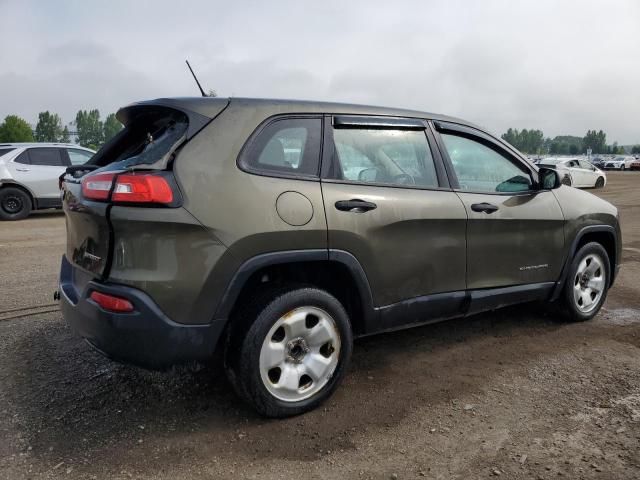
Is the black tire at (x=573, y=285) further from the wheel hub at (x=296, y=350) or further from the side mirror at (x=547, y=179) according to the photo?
the wheel hub at (x=296, y=350)

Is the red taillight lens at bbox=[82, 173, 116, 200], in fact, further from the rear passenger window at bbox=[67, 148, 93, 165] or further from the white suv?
the rear passenger window at bbox=[67, 148, 93, 165]

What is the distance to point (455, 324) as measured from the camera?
4.63 m

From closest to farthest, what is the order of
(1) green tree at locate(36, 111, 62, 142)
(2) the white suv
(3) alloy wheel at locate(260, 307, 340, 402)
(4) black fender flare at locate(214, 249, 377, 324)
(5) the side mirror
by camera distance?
(4) black fender flare at locate(214, 249, 377, 324) < (3) alloy wheel at locate(260, 307, 340, 402) < (5) the side mirror < (2) the white suv < (1) green tree at locate(36, 111, 62, 142)

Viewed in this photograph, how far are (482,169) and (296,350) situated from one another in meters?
1.98

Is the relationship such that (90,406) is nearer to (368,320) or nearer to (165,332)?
(165,332)

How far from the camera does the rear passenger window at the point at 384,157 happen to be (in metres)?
3.22

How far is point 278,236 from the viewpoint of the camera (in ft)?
9.24

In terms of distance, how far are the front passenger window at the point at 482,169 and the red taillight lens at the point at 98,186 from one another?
87.7 inches

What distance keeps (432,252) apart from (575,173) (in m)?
22.5

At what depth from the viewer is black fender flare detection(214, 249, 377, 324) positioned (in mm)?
2738

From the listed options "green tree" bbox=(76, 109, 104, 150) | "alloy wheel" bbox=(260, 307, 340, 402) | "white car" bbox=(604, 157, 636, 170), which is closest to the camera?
"alloy wheel" bbox=(260, 307, 340, 402)

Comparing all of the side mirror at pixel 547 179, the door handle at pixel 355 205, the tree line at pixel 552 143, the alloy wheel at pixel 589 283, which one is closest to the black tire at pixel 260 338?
the door handle at pixel 355 205

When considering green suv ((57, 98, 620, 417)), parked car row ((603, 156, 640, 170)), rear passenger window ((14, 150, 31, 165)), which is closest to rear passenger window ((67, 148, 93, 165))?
rear passenger window ((14, 150, 31, 165))

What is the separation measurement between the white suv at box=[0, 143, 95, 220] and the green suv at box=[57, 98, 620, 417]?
9.24 meters
